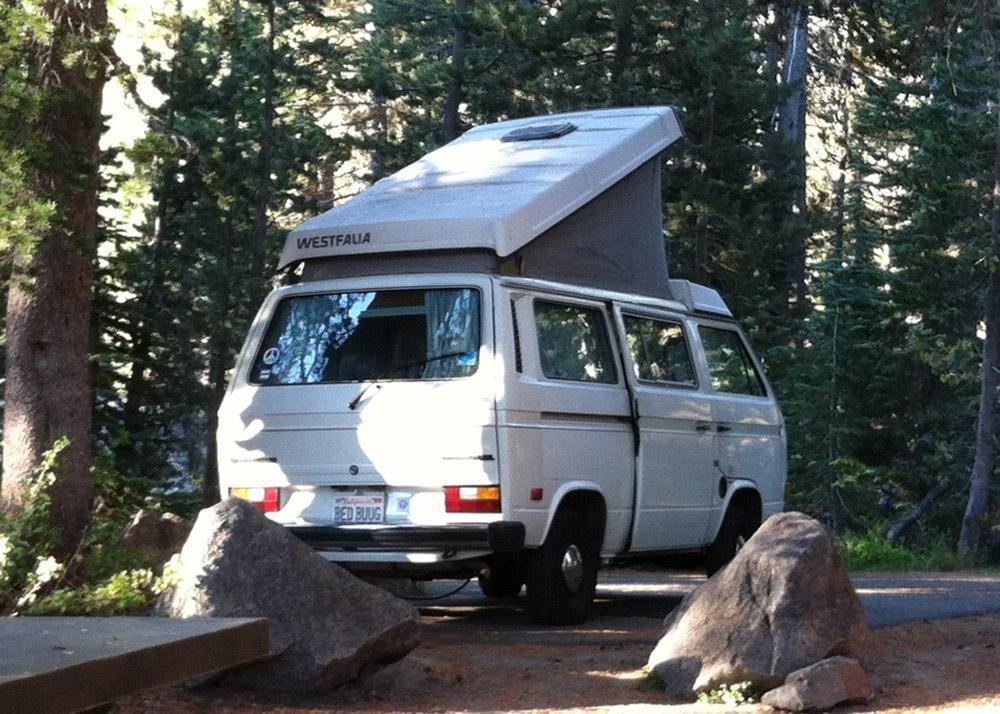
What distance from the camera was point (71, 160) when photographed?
33.7ft

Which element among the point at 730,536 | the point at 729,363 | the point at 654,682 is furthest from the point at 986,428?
the point at 654,682

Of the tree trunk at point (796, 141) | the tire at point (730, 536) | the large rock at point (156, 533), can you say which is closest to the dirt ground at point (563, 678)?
the tire at point (730, 536)

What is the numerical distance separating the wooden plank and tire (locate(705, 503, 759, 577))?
7.67 metres

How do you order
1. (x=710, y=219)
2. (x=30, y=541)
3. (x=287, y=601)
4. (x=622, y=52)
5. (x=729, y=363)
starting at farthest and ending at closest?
1. (x=710, y=219)
2. (x=622, y=52)
3. (x=729, y=363)
4. (x=30, y=541)
5. (x=287, y=601)

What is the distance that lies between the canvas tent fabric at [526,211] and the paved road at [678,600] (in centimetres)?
250

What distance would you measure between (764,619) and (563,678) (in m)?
1.17

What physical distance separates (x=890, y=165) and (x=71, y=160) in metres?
19.1

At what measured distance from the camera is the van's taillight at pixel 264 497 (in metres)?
10.2

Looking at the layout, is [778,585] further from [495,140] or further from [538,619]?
[495,140]

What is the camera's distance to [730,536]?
489 inches

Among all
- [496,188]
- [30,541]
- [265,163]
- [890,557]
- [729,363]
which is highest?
[265,163]

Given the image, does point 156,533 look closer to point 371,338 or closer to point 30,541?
point 30,541

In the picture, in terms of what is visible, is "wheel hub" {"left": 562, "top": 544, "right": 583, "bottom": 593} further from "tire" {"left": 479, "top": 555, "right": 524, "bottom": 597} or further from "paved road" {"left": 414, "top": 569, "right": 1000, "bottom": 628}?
"paved road" {"left": 414, "top": 569, "right": 1000, "bottom": 628}

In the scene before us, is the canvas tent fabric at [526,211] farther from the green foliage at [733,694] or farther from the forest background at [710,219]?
the forest background at [710,219]
